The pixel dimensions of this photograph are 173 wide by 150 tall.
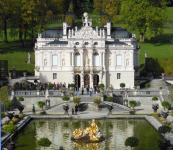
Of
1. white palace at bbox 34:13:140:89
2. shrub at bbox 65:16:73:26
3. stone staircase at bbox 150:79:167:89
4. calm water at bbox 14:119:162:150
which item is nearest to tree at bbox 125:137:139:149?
calm water at bbox 14:119:162:150

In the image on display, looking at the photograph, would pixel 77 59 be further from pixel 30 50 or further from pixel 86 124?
pixel 30 50

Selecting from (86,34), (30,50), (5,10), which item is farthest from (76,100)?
(5,10)

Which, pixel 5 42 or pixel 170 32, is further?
pixel 170 32

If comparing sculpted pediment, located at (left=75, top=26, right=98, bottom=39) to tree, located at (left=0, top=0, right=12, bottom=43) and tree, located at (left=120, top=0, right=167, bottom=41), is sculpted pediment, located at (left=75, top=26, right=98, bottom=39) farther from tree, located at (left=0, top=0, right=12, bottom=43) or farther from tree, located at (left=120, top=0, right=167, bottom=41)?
tree, located at (left=120, top=0, right=167, bottom=41)

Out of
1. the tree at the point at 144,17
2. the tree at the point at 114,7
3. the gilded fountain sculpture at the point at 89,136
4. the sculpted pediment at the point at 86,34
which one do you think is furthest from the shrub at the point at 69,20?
the gilded fountain sculpture at the point at 89,136

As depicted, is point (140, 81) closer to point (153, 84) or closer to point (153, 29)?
point (153, 84)

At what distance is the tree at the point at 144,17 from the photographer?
99.2 m

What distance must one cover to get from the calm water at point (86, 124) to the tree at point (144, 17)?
178 feet

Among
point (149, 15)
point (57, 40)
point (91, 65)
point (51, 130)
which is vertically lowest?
point (51, 130)

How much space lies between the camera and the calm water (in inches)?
1443

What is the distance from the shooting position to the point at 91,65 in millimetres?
69188

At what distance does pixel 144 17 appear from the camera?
10025cm

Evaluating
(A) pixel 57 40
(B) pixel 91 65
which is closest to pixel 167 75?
(B) pixel 91 65

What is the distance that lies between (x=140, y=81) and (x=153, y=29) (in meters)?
31.0
